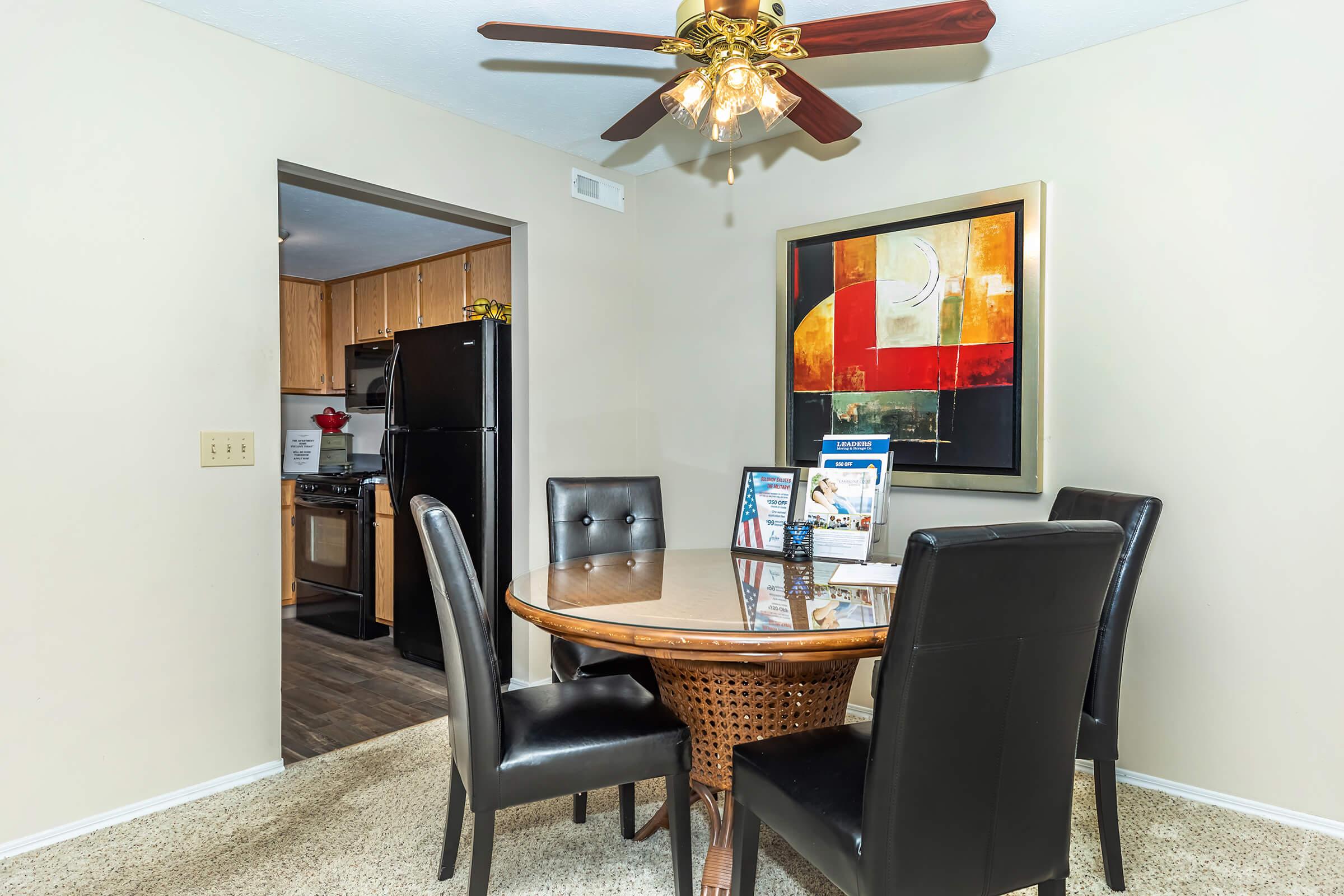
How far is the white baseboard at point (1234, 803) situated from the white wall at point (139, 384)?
2615 millimetres

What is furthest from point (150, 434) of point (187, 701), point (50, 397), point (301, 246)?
point (301, 246)

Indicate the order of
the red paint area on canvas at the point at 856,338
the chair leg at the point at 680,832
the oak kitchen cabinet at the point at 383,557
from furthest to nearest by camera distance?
the oak kitchen cabinet at the point at 383,557 < the red paint area on canvas at the point at 856,338 < the chair leg at the point at 680,832

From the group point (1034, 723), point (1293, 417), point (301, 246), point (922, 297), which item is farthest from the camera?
point (301, 246)

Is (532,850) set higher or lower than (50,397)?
lower

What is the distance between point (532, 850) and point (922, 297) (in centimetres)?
223

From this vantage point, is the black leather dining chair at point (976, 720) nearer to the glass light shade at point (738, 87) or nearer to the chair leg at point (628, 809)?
the chair leg at point (628, 809)

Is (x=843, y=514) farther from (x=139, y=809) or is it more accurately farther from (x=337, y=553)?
(x=337, y=553)

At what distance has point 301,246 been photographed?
4.73 metres

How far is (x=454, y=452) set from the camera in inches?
146

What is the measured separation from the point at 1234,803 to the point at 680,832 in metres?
1.77

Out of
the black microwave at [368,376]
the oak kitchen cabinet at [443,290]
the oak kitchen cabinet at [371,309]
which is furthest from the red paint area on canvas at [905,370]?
the oak kitchen cabinet at [371,309]

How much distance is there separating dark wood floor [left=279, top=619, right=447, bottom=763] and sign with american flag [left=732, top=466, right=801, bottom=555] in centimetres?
154

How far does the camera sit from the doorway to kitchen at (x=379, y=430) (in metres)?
3.48

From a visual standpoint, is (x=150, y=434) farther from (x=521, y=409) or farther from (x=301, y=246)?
(x=301, y=246)
